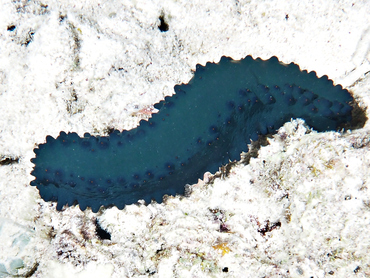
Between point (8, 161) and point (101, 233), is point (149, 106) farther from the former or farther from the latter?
point (8, 161)

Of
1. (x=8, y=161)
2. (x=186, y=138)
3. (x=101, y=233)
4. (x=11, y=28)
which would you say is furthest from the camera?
(x=8, y=161)

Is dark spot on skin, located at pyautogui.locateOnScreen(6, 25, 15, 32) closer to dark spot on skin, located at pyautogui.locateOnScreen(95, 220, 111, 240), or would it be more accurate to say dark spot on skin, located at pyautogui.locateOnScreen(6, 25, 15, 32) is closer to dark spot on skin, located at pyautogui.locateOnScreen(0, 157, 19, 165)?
dark spot on skin, located at pyautogui.locateOnScreen(0, 157, 19, 165)

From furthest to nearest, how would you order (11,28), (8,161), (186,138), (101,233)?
1. (8,161)
2. (11,28)
3. (101,233)
4. (186,138)

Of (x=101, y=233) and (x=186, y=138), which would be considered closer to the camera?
(x=186, y=138)

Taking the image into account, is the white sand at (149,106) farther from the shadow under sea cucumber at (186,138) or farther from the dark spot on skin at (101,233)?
the shadow under sea cucumber at (186,138)

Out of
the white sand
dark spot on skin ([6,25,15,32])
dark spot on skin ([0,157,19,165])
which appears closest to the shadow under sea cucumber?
the white sand

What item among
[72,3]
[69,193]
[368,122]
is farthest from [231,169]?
[72,3]

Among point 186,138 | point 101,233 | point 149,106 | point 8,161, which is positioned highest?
point 149,106

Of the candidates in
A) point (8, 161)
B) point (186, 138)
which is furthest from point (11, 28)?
point (186, 138)

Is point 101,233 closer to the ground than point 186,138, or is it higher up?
closer to the ground
